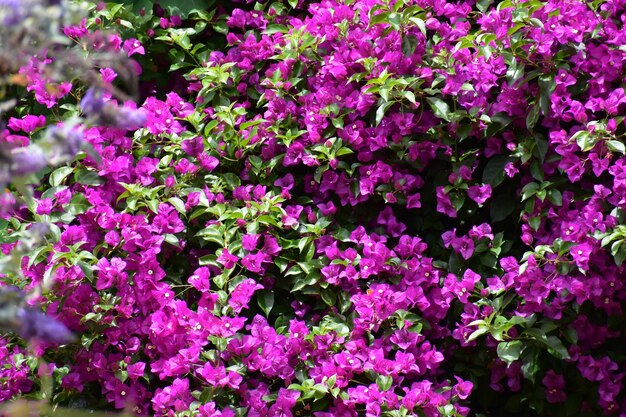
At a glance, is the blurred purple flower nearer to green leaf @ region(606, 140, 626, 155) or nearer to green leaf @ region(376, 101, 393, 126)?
green leaf @ region(376, 101, 393, 126)

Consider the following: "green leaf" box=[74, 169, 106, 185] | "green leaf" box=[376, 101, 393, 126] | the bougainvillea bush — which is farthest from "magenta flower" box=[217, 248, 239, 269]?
"green leaf" box=[376, 101, 393, 126]

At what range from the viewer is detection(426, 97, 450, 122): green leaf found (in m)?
2.47

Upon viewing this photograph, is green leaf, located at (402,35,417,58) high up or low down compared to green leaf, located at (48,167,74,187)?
up

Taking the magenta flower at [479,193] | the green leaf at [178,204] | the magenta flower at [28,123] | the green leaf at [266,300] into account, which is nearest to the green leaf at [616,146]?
the magenta flower at [479,193]

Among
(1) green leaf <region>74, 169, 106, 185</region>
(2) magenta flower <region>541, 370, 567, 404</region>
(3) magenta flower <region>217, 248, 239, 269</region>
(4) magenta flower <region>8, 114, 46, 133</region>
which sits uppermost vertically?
(4) magenta flower <region>8, 114, 46, 133</region>

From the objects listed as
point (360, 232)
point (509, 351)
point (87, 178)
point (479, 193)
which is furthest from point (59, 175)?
point (509, 351)

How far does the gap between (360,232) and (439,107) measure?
41 centimetres

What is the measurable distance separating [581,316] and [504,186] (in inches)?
17.4

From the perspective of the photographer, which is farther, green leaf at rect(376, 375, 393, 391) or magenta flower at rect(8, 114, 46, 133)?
magenta flower at rect(8, 114, 46, 133)

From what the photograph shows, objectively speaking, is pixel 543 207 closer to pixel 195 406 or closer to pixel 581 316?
pixel 581 316

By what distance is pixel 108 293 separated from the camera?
2.43 meters

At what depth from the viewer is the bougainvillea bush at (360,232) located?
2.32 meters

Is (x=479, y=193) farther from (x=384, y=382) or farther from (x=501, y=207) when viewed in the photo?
(x=384, y=382)

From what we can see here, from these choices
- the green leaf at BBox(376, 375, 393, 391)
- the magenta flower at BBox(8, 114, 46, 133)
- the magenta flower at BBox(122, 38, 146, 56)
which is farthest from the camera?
the magenta flower at BBox(122, 38, 146, 56)
